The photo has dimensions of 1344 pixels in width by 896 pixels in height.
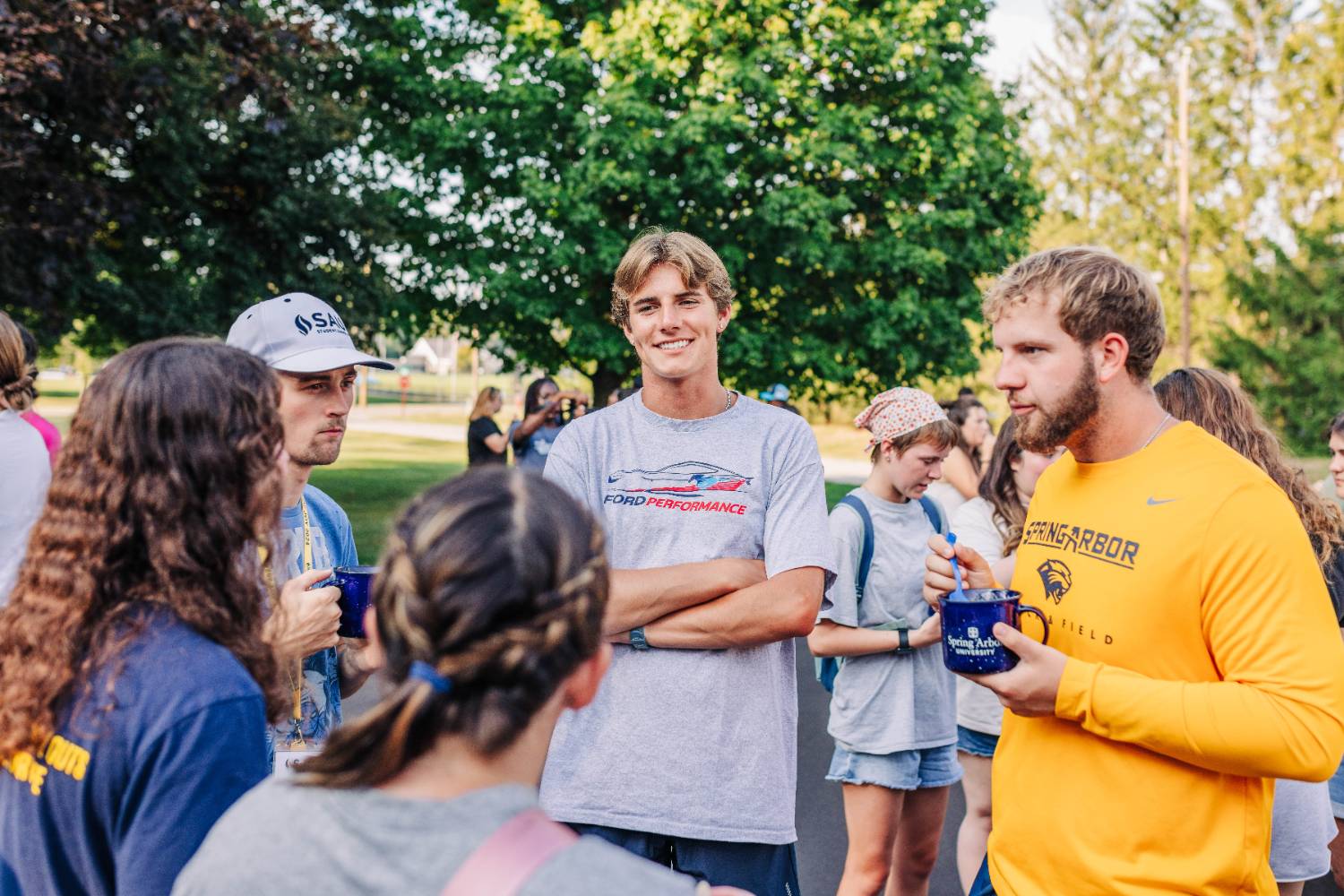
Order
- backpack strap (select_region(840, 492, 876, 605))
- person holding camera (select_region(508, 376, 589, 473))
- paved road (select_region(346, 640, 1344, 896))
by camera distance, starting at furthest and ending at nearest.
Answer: person holding camera (select_region(508, 376, 589, 473)) → paved road (select_region(346, 640, 1344, 896)) → backpack strap (select_region(840, 492, 876, 605))

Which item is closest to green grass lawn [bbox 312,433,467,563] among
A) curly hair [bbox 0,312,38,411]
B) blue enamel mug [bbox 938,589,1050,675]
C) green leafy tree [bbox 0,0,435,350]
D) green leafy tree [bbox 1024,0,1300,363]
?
green leafy tree [bbox 0,0,435,350]

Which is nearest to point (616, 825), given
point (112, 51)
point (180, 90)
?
point (112, 51)

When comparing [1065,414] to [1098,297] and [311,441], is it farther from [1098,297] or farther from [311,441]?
[311,441]

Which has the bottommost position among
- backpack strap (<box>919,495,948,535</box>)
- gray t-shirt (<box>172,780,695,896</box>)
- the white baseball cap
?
backpack strap (<box>919,495,948,535</box>)

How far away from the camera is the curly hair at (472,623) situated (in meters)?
1.17

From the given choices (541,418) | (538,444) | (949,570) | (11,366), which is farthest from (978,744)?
(541,418)

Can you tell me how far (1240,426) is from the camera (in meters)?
3.02

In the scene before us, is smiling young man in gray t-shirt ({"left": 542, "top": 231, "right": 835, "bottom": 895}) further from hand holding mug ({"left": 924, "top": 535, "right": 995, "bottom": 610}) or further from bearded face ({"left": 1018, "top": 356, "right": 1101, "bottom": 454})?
bearded face ({"left": 1018, "top": 356, "right": 1101, "bottom": 454})

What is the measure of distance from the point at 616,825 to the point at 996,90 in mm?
20151

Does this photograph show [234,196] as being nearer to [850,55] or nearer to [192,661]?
[850,55]

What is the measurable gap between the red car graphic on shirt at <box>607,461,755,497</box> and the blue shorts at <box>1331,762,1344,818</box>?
122 inches

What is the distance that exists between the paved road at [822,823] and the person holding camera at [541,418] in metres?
3.73

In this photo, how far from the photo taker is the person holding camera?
34.8 ft

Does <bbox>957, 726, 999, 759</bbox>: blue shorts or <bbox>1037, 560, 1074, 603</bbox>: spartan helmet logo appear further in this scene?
<bbox>957, 726, 999, 759</bbox>: blue shorts
